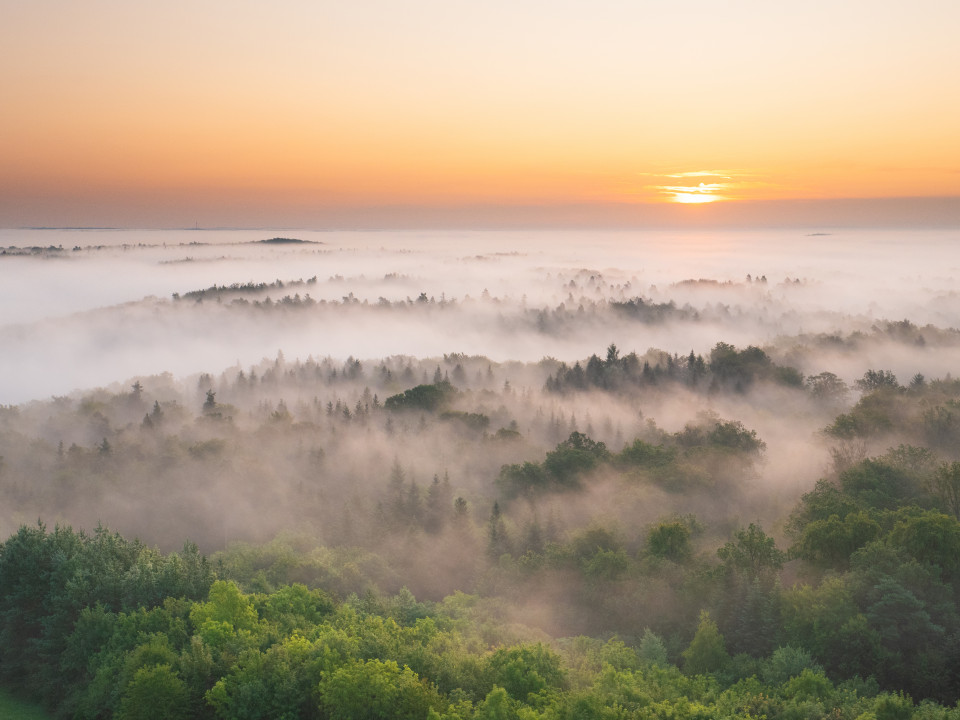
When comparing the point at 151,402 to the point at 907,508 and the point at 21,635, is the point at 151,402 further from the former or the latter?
the point at 907,508

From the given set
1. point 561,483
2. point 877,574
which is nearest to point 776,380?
point 561,483

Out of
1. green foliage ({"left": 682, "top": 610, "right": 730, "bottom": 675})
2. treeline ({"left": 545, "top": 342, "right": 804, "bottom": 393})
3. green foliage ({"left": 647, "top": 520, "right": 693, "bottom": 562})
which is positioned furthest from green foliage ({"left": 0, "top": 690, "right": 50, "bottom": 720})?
treeline ({"left": 545, "top": 342, "right": 804, "bottom": 393})

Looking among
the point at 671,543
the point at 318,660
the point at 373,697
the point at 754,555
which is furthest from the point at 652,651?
the point at 318,660

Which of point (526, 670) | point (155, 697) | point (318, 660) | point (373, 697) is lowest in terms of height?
point (526, 670)

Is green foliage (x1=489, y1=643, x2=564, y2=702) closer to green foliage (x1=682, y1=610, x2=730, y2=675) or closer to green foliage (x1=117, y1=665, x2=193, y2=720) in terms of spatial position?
green foliage (x1=682, y1=610, x2=730, y2=675)

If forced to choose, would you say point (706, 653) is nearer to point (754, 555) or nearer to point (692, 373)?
point (754, 555)

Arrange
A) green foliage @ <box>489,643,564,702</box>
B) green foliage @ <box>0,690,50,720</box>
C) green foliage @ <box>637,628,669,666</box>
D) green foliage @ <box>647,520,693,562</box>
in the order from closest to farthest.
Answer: green foliage @ <box>489,643,564,702</box>, green foliage @ <box>0,690,50,720</box>, green foliage @ <box>637,628,669,666</box>, green foliage @ <box>647,520,693,562</box>

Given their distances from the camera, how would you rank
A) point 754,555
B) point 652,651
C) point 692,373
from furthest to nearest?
1. point 692,373
2. point 754,555
3. point 652,651

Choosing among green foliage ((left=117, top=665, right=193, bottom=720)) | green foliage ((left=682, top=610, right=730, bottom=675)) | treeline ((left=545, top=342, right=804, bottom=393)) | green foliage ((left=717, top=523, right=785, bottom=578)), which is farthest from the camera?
treeline ((left=545, top=342, right=804, bottom=393))

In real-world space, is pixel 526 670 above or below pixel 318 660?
below

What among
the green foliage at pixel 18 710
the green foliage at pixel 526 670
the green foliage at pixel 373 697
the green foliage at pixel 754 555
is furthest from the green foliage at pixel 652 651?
the green foliage at pixel 18 710

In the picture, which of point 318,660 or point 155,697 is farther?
point 318,660

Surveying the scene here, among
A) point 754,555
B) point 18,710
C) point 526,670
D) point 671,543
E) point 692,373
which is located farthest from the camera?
point 692,373
